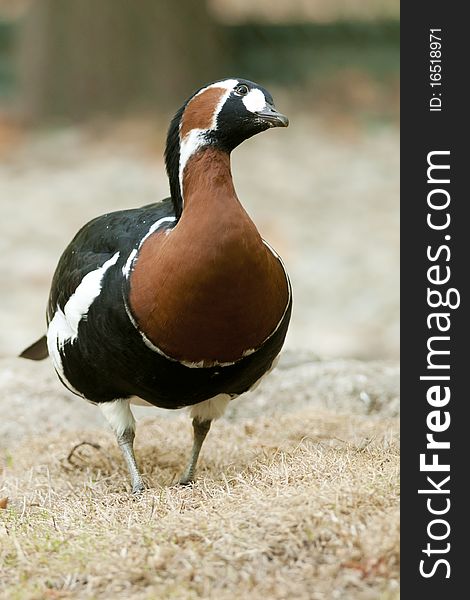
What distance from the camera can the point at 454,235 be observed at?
3906 millimetres

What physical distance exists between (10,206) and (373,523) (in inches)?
305

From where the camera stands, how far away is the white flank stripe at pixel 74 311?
4.16 m

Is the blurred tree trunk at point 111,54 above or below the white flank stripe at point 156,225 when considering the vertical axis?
above

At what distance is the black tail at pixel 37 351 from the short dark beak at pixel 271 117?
5.92 ft

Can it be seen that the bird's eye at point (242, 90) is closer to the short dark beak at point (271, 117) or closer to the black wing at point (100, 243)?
the short dark beak at point (271, 117)

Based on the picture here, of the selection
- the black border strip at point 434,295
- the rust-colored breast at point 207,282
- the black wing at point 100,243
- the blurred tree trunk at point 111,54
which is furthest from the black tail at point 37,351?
the blurred tree trunk at point 111,54

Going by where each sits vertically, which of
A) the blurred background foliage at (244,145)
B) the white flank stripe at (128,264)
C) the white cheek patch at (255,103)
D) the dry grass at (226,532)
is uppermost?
the blurred background foliage at (244,145)

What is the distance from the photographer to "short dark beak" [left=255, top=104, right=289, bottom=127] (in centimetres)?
396

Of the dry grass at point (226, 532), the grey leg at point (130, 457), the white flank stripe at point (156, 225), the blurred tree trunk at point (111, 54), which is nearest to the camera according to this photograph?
the dry grass at point (226, 532)

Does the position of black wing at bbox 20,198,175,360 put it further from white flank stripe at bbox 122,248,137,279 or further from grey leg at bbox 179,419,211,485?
grey leg at bbox 179,419,211,485

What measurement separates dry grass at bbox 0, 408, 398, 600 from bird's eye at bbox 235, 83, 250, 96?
1321 mm

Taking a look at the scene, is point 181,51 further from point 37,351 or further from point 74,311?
point 74,311

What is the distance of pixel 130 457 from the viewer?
4559 millimetres

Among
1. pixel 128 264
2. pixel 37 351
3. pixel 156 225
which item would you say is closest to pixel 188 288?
pixel 128 264
